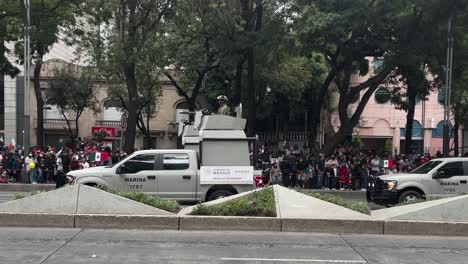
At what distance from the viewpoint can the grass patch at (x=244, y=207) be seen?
10305 millimetres

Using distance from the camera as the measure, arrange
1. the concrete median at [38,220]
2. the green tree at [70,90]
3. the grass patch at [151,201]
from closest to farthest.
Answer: the concrete median at [38,220] → the grass patch at [151,201] → the green tree at [70,90]

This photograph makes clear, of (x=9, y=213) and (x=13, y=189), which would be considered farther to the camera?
→ (x=13, y=189)

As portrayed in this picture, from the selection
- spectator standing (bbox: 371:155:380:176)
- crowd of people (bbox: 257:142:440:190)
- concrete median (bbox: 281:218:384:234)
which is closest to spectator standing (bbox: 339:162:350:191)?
crowd of people (bbox: 257:142:440:190)

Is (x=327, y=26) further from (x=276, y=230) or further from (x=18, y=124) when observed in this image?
(x=18, y=124)

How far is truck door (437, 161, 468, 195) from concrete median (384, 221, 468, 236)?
513 centimetres

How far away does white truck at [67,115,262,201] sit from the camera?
1354cm

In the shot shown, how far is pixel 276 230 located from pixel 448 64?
52.2ft

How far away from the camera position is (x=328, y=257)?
8.03 meters

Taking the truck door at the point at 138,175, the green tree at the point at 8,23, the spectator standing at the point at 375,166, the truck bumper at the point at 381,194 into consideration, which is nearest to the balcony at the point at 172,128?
the green tree at the point at 8,23

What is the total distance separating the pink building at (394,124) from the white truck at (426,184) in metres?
34.4

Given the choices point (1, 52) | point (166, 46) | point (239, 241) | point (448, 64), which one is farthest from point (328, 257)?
point (1, 52)

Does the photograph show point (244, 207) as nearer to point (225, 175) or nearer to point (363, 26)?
point (225, 175)

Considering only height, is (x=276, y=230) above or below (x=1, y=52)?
below

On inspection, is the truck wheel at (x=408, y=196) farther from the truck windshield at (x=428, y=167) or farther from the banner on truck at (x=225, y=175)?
the banner on truck at (x=225, y=175)
